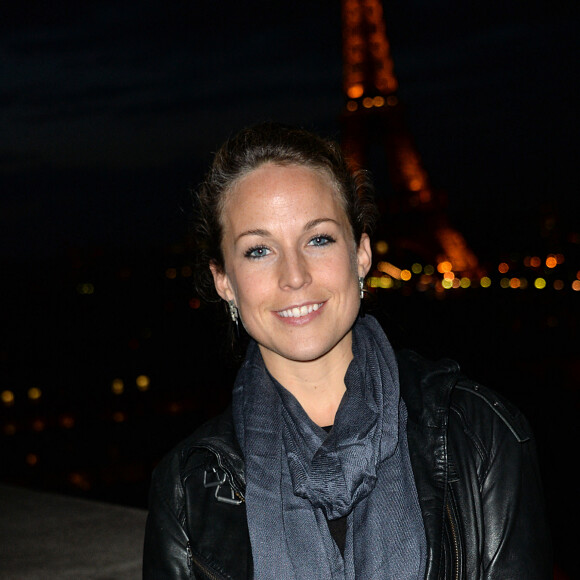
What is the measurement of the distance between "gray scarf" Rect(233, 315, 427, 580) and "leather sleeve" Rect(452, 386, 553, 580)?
0.60 ft

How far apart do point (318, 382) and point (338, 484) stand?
38cm

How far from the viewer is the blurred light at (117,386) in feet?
161

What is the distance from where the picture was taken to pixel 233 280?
103 inches

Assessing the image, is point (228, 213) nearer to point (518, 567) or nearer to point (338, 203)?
point (338, 203)

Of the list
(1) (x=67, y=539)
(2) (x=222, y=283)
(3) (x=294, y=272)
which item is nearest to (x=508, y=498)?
(3) (x=294, y=272)

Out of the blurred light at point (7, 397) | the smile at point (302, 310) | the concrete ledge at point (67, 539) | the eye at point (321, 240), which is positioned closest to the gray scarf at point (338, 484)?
the smile at point (302, 310)

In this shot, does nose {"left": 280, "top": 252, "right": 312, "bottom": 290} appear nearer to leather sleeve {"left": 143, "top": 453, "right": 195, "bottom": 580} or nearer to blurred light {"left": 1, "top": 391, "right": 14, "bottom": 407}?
leather sleeve {"left": 143, "top": 453, "right": 195, "bottom": 580}

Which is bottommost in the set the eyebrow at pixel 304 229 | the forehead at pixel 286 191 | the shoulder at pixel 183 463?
the shoulder at pixel 183 463

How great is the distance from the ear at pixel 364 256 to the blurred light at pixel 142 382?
157ft

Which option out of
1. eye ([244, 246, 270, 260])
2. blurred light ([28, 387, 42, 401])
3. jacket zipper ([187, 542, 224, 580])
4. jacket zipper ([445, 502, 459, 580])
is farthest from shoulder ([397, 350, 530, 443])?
blurred light ([28, 387, 42, 401])

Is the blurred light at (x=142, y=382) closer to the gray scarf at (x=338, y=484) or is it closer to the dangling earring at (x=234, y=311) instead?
the dangling earring at (x=234, y=311)

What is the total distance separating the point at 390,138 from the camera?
4388cm

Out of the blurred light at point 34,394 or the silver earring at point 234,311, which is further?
the blurred light at point 34,394

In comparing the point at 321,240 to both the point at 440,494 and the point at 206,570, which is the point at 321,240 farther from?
the point at 206,570
